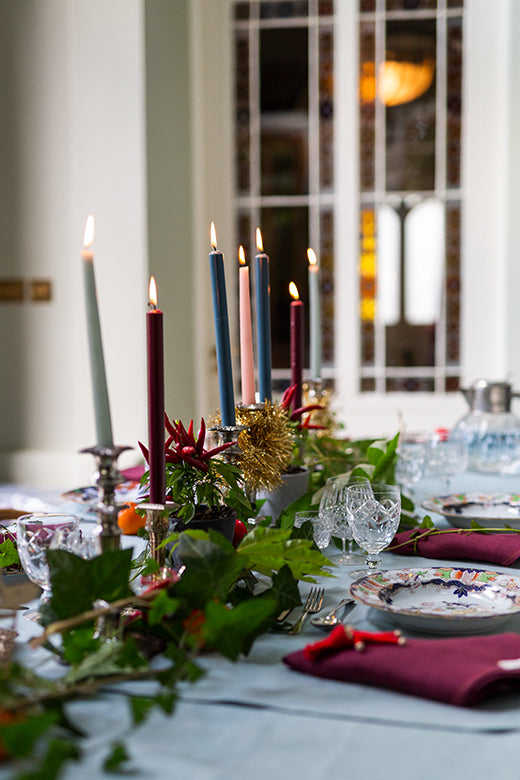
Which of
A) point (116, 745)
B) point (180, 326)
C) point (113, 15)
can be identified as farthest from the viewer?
point (180, 326)

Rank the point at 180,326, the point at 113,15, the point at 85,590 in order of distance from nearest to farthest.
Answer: the point at 85,590 → the point at 113,15 → the point at 180,326

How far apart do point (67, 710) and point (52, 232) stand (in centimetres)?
227

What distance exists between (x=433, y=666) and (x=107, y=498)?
285mm

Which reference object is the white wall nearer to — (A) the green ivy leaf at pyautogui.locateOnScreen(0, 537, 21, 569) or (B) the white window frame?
(B) the white window frame

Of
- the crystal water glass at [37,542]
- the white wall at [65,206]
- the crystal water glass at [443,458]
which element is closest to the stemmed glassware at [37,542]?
the crystal water glass at [37,542]

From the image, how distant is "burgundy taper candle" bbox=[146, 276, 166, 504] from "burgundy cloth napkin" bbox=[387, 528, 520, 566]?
0.38 metres

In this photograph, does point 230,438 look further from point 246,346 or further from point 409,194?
point 409,194

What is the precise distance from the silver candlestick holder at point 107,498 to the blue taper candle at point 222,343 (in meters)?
0.25

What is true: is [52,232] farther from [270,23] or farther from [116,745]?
[116,745]

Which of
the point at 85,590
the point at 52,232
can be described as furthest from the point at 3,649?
the point at 52,232

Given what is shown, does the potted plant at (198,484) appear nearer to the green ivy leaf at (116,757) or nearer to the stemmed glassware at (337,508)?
the stemmed glassware at (337,508)

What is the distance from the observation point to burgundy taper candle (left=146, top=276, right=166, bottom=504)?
0.71m

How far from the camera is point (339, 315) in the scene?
3.22m

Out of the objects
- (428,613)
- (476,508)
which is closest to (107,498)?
(428,613)
